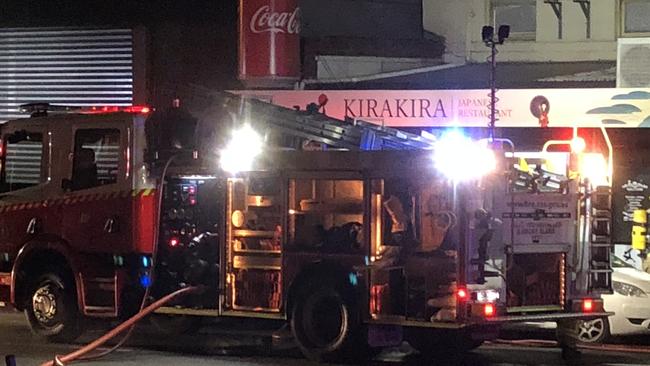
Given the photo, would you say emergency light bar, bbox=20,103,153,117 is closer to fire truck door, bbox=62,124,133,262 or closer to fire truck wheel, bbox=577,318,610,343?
fire truck door, bbox=62,124,133,262

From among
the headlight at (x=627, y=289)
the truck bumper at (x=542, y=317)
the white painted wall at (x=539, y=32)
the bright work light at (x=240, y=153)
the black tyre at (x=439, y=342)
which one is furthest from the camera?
the white painted wall at (x=539, y=32)

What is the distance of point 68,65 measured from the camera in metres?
23.8

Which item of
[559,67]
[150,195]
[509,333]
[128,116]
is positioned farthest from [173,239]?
[559,67]

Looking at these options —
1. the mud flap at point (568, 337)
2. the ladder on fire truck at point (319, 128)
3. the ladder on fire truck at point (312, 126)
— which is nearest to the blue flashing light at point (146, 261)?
the ladder on fire truck at point (312, 126)

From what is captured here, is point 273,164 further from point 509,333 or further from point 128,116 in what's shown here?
point 509,333

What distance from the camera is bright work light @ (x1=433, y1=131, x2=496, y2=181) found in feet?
41.0

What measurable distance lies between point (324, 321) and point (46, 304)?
3.53 meters

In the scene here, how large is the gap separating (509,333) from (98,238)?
5.31 meters

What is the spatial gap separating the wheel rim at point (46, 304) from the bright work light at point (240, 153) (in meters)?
2.60

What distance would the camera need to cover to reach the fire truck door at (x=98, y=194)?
14633 millimetres

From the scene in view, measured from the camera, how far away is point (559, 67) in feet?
74.8

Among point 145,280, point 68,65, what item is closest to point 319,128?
point 145,280

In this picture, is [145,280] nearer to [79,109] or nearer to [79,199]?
[79,199]

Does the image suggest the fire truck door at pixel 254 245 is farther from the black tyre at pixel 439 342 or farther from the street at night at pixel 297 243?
the black tyre at pixel 439 342
